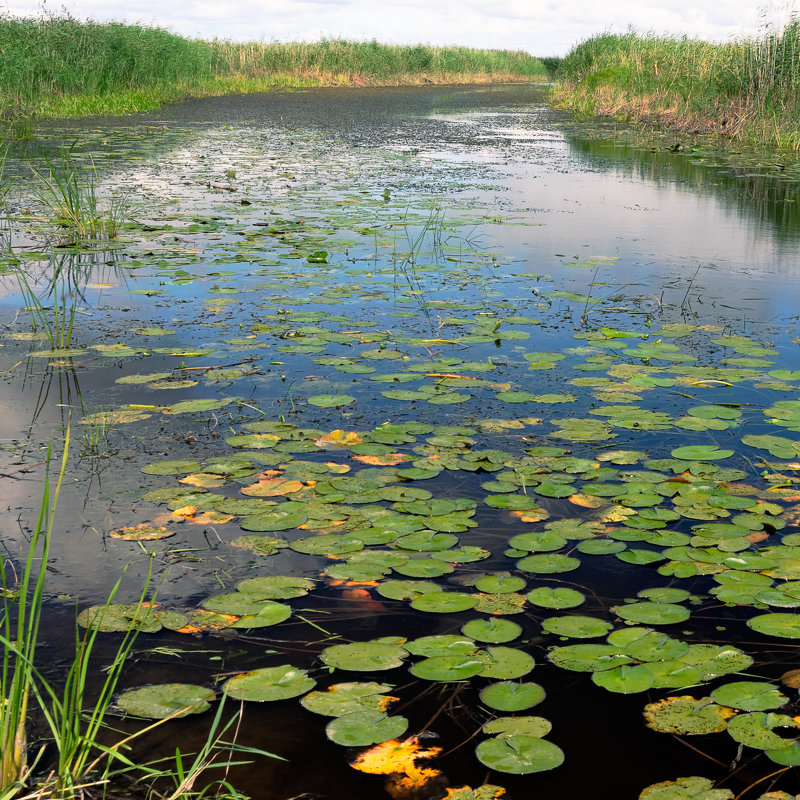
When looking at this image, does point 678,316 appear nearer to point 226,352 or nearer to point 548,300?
point 548,300

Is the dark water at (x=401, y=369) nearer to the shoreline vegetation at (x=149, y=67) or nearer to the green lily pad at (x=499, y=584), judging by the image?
the green lily pad at (x=499, y=584)

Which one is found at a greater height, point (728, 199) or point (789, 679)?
point (728, 199)

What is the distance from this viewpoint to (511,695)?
1.53m

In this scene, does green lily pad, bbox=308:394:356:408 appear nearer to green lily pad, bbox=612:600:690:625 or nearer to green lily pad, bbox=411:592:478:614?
green lily pad, bbox=411:592:478:614

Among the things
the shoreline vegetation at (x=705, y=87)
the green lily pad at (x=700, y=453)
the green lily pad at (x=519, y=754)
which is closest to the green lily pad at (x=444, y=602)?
the green lily pad at (x=519, y=754)

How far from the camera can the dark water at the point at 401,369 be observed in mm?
1541

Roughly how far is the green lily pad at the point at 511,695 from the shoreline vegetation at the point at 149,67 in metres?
5.75

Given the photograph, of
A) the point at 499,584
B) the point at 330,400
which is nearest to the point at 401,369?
the point at 330,400

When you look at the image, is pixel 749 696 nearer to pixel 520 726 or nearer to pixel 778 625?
pixel 778 625

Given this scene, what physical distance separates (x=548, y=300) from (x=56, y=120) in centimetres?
1079

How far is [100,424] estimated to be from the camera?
2.71 metres

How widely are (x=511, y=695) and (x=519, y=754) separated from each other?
0.16m

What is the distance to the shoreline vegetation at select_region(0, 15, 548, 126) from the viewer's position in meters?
13.2

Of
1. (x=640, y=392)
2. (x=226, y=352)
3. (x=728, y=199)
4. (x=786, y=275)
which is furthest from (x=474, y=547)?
(x=728, y=199)
